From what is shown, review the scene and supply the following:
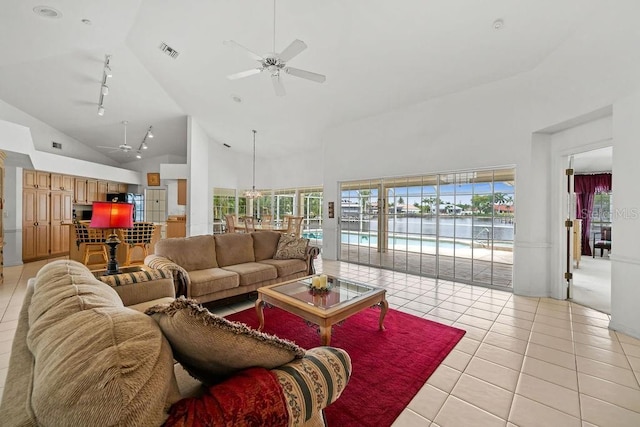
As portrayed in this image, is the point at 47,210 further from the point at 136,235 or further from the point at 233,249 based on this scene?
the point at 233,249

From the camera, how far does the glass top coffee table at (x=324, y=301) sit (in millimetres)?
2350

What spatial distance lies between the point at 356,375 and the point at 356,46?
4146 millimetres

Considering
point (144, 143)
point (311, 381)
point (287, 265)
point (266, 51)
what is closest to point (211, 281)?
point (287, 265)

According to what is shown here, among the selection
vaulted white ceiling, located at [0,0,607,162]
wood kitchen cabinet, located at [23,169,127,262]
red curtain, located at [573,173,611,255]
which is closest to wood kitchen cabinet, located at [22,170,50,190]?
wood kitchen cabinet, located at [23,169,127,262]

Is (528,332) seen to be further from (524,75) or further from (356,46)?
(356,46)

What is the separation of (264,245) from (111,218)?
7.23 ft

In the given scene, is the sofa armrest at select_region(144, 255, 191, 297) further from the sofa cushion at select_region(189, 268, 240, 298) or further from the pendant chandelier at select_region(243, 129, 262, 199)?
the pendant chandelier at select_region(243, 129, 262, 199)

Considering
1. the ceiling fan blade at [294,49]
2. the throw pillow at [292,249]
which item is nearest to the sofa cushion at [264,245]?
the throw pillow at [292,249]

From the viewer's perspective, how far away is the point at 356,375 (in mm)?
2174

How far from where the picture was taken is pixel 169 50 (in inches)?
188

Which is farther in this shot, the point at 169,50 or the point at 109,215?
the point at 169,50

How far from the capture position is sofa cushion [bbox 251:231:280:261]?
4398mm

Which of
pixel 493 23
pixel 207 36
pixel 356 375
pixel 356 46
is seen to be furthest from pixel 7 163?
pixel 493 23

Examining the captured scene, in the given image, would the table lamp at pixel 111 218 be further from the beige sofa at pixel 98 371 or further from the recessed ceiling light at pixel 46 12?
the recessed ceiling light at pixel 46 12
